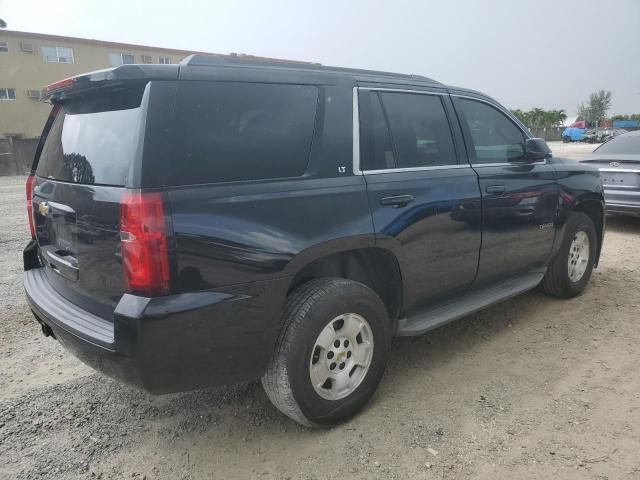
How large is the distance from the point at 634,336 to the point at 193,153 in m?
3.63

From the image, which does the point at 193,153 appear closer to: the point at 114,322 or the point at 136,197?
the point at 136,197

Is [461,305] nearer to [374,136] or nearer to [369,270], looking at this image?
[369,270]

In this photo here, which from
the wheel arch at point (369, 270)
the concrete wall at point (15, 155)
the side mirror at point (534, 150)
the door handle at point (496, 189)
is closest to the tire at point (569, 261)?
the side mirror at point (534, 150)

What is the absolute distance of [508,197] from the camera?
3.68 m

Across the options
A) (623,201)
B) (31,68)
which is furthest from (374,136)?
(31,68)

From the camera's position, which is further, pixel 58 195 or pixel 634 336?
pixel 634 336

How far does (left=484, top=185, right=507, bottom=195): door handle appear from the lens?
3529 mm

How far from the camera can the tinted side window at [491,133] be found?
3.67 m

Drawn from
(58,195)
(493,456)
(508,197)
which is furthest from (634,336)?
(58,195)

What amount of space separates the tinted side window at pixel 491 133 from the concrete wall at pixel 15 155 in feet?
73.1

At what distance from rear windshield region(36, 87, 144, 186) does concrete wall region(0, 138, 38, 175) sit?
21681mm

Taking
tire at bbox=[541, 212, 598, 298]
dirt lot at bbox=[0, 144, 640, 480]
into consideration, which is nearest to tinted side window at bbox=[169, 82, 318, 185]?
dirt lot at bbox=[0, 144, 640, 480]

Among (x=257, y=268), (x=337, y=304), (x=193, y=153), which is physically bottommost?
(x=337, y=304)

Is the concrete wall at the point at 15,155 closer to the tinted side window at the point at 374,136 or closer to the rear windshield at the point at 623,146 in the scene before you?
→ the rear windshield at the point at 623,146
